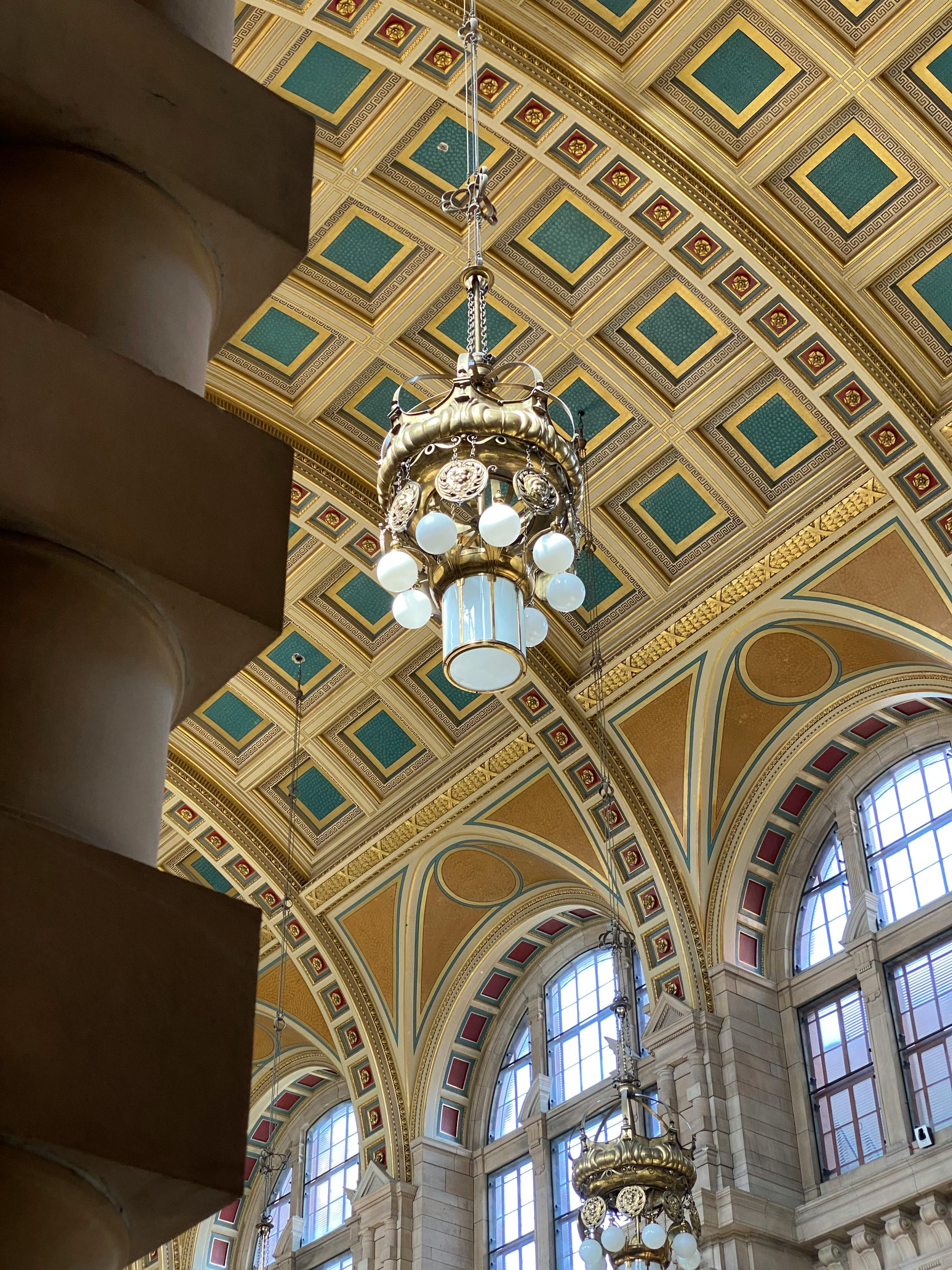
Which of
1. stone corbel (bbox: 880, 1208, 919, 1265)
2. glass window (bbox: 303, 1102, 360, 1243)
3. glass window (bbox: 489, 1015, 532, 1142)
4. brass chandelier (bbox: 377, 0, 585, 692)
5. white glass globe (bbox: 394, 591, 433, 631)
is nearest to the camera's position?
brass chandelier (bbox: 377, 0, 585, 692)

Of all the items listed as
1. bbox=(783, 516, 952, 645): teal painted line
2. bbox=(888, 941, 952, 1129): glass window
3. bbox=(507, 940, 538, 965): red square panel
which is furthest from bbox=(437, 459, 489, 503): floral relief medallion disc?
bbox=(507, 940, 538, 965): red square panel

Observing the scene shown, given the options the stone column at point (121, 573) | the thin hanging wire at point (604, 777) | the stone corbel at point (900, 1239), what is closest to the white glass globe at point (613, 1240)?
the stone corbel at point (900, 1239)

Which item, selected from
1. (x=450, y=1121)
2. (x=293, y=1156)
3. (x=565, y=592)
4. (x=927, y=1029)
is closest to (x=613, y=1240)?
(x=927, y=1029)

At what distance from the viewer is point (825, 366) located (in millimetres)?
9828

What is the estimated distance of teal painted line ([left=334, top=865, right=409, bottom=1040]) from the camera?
13.4m

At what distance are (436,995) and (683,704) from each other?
12.8 ft

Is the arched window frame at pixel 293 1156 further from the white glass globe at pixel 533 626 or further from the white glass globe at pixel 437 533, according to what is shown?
Answer: the white glass globe at pixel 437 533

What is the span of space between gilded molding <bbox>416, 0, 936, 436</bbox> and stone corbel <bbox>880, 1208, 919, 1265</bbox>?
4940 millimetres

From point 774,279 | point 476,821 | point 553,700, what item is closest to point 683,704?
point 553,700

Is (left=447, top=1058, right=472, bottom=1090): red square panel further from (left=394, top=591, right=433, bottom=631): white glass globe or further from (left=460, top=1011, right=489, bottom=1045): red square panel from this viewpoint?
(left=394, top=591, right=433, bottom=631): white glass globe

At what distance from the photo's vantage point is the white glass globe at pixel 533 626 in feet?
18.8

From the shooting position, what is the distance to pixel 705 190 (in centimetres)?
930

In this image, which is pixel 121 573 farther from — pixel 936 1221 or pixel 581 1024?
pixel 581 1024

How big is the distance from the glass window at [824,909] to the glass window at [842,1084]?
42 centimetres
